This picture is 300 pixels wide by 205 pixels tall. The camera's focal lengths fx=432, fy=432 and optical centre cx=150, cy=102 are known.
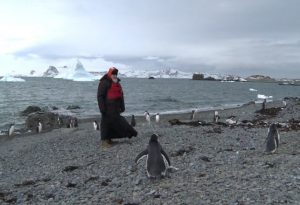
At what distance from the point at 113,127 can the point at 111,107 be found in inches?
23.8

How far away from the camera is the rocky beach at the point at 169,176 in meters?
6.90

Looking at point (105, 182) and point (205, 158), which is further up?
point (205, 158)

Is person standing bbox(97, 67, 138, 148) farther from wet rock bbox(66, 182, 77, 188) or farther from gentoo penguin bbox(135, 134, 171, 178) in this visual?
gentoo penguin bbox(135, 134, 171, 178)

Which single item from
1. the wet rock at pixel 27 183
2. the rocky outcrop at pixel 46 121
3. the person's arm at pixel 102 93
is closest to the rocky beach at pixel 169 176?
the wet rock at pixel 27 183

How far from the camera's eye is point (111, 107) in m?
12.4

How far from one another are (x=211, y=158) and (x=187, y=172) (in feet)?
5.04

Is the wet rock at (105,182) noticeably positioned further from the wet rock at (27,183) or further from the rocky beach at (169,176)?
the wet rock at (27,183)

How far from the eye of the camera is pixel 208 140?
13.4 m

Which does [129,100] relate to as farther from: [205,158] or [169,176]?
[169,176]

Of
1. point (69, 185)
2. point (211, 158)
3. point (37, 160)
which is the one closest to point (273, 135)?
point (211, 158)

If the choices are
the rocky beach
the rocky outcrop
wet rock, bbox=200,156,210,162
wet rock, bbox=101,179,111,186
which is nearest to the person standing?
the rocky beach

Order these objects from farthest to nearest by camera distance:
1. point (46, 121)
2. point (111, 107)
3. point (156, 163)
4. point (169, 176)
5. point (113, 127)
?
point (46, 121), point (113, 127), point (111, 107), point (169, 176), point (156, 163)

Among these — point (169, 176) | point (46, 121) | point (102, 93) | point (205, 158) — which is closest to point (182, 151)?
point (205, 158)

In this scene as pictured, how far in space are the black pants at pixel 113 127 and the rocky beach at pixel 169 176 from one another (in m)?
0.34
